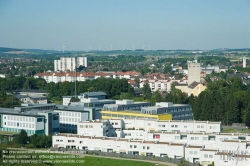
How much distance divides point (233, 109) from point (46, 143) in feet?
24.9

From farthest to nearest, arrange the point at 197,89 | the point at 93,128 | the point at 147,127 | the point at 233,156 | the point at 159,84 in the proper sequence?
the point at 159,84 < the point at 197,89 < the point at 147,127 < the point at 93,128 < the point at 233,156

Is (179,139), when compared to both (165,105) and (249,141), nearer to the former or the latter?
(249,141)

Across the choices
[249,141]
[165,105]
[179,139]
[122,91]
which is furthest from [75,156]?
[122,91]

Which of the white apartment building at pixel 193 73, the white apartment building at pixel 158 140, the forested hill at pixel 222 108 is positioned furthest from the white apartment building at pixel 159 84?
the white apartment building at pixel 158 140

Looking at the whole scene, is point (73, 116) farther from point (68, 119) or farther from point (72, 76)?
point (72, 76)

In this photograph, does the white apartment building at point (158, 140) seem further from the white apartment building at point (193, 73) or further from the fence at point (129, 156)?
the white apartment building at point (193, 73)

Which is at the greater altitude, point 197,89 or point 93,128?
point 197,89

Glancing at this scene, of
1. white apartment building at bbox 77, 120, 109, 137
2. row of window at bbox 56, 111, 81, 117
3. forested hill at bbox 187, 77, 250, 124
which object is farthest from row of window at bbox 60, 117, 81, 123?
forested hill at bbox 187, 77, 250, 124

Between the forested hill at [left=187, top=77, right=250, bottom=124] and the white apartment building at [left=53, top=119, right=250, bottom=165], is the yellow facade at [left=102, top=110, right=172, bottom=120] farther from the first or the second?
the forested hill at [left=187, top=77, right=250, bottom=124]

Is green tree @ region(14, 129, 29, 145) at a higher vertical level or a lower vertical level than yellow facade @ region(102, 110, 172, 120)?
lower

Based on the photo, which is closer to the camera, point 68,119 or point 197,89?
point 68,119

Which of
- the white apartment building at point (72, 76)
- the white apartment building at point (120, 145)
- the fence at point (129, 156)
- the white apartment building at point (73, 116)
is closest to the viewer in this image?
the fence at point (129, 156)

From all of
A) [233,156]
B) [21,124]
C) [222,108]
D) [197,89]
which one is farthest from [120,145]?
[197,89]

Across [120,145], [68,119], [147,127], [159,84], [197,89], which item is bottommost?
[120,145]
